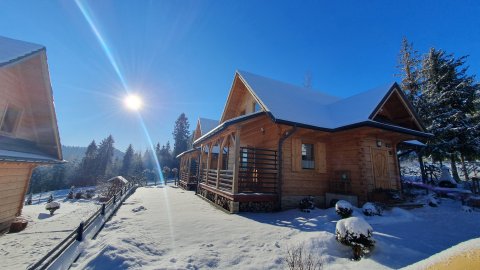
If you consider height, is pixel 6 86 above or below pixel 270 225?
above

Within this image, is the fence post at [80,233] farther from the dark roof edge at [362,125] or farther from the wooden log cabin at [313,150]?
the dark roof edge at [362,125]

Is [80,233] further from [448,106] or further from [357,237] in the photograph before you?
[448,106]

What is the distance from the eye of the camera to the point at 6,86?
333 inches

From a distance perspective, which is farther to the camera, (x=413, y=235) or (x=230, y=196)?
(x=230, y=196)

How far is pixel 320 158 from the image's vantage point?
12.1 meters

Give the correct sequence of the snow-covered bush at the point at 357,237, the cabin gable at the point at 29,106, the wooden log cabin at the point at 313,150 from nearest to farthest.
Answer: the snow-covered bush at the point at 357,237, the cabin gable at the point at 29,106, the wooden log cabin at the point at 313,150

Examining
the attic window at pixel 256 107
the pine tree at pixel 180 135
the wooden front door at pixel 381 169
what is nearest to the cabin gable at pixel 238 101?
the attic window at pixel 256 107

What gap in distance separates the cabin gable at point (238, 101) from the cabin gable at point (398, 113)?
7581 mm

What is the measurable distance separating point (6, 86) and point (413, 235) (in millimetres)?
14857

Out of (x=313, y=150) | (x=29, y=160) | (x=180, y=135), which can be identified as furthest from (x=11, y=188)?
(x=180, y=135)

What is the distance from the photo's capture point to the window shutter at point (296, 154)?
1132 cm

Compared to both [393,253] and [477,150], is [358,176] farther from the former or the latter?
[477,150]

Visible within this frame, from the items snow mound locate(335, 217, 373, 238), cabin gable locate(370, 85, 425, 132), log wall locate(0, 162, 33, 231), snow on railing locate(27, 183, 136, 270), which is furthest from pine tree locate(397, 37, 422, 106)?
log wall locate(0, 162, 33, 231)

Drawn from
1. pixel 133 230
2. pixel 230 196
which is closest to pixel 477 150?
pixel 230 196
